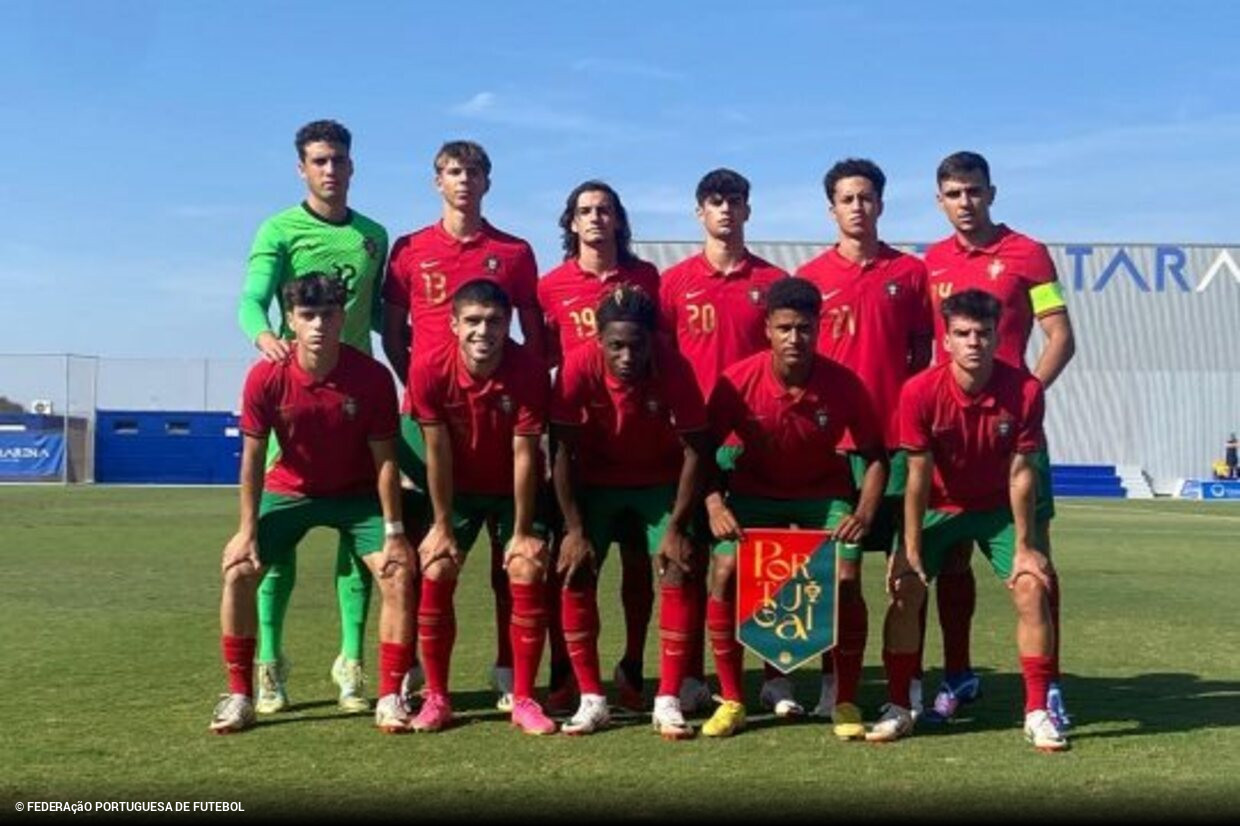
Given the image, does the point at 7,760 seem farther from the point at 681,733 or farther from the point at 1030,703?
the point at 1030,703

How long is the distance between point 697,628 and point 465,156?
2.22 metres

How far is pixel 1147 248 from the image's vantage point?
132 feet

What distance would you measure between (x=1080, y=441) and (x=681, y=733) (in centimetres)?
3712

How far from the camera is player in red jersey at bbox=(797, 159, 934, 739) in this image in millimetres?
5695

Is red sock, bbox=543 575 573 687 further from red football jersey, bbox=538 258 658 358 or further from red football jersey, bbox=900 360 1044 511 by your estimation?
red football jersey, bbox=900 360 1044 511

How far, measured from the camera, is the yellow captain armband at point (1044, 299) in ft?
19.2

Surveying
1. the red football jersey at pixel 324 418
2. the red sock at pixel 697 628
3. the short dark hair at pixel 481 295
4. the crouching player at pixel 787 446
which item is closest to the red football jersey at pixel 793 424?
the crouching player at pixel 787 446

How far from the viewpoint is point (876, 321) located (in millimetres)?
5727

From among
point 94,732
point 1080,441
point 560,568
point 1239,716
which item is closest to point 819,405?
point 560,568

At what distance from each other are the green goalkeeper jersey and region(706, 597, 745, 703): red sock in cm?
195

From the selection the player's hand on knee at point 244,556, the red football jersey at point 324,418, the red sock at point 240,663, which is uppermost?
the red football jersey at point 324,418

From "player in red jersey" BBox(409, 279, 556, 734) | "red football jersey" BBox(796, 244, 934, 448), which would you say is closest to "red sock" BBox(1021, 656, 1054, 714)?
"red football jersey" BBox(796, 244, 934, 448)

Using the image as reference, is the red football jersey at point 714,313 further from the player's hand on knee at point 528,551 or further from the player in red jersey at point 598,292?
the player's hand on knee at point 528,551

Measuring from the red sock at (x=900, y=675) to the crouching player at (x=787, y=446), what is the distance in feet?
1.34
